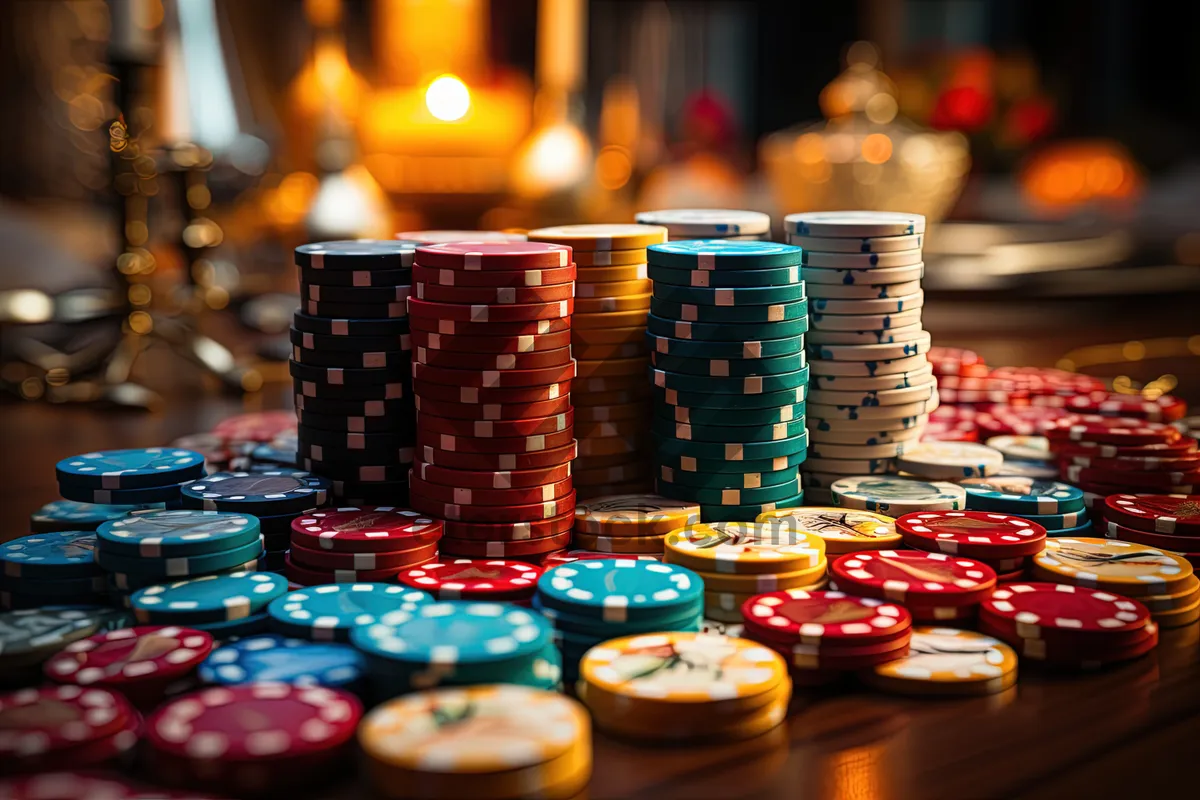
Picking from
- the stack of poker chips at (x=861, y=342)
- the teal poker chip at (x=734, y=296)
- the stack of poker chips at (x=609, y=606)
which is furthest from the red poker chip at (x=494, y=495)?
the stack of poker chips at (x=861, y=342)

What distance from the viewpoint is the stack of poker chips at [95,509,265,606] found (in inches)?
68.4

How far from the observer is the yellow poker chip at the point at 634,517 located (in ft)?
6.57

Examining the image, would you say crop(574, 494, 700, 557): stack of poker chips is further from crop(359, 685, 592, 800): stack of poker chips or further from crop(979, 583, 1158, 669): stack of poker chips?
crop(359, 685, 592, 800): stack of poker chips

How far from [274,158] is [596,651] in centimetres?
490

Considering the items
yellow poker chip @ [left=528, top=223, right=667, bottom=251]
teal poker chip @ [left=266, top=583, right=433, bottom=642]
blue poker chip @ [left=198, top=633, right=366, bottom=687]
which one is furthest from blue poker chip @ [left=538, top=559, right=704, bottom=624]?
yellow poker chip @ [left=528, top=223, right=667, bottom=251]

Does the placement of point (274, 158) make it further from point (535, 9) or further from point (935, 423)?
point (935, 423)

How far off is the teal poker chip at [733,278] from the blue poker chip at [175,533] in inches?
30.7

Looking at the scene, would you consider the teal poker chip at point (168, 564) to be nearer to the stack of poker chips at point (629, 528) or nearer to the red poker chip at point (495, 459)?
the red poker chip at point (495, 459)

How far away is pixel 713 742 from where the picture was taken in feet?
4.56

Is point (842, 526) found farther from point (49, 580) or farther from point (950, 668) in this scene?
point (49, 580)

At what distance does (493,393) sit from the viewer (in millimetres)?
1936

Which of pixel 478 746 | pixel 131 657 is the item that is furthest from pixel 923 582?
pixel 131 657

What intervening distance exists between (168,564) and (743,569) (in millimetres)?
799

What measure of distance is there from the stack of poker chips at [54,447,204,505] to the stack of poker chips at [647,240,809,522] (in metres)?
0.84
